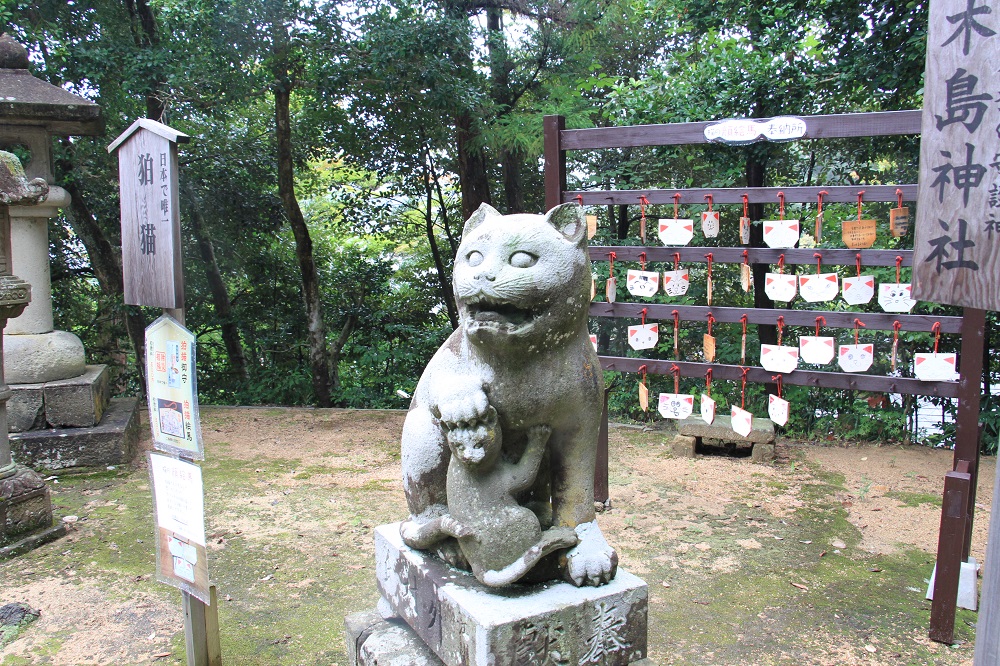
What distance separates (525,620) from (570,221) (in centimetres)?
125

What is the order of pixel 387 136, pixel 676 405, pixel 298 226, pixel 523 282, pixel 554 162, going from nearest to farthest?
pixel 523 282, pixel 676 405, pixel 554 162, pixel 298 226, pixel 387 136

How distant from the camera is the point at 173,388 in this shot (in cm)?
308

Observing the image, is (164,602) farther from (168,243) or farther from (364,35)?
(364,35)

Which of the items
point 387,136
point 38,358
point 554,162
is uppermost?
point 387,136

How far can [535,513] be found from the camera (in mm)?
2660

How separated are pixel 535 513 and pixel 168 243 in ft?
5.83

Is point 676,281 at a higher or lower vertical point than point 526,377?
higher

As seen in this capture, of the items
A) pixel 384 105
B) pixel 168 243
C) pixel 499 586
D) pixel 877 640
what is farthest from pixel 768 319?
pixel 384 105

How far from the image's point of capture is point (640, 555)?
441 centimetres

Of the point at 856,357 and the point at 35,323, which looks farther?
the point at 35,323

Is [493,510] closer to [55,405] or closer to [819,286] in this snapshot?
[819,286]

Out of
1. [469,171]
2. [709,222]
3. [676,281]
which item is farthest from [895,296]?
[469,171]

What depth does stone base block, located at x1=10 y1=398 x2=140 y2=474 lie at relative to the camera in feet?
19.1

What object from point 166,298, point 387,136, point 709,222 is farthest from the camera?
point 387,136
